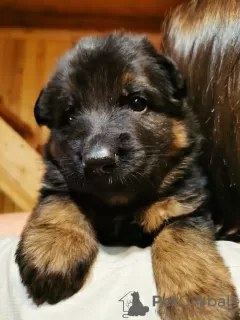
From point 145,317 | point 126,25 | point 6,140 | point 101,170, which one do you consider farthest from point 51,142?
point 126,25

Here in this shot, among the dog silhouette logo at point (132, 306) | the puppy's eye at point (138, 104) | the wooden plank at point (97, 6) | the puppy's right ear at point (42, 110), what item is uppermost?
the wooden plank at point (97, 6)

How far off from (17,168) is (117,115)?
6.35 ft

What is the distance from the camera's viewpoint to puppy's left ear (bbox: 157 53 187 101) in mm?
1558

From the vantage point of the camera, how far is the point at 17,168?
316cm

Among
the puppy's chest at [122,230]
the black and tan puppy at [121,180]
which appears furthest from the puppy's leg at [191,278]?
the puppy's chest at [122,230]

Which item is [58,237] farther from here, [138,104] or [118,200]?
[138,104]

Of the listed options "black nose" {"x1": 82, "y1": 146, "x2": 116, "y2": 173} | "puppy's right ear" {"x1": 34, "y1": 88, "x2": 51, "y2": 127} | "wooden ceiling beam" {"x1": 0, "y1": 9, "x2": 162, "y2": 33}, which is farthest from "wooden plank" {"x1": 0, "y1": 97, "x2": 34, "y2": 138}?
"black nose" {"x1": 82, "y1": 146, "x2": 116, "y2": 173}

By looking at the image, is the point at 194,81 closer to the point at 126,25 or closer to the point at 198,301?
the point at 198,301

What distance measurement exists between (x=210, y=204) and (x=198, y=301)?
0.62 meters

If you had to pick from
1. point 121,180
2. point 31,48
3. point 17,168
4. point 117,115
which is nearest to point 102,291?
point 121,180

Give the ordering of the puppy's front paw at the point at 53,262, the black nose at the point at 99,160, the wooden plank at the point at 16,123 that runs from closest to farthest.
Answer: the puppy's front paw at the point at 53,262 < the black nose at the point at 99,160 < the wooden plank at the point at 16,123

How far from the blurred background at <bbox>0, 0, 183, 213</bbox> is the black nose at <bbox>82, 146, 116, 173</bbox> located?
6.59ft

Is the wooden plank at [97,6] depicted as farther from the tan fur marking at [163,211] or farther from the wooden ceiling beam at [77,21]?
the tan fur marking at [163,211]

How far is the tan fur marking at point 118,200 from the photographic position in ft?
4.41
